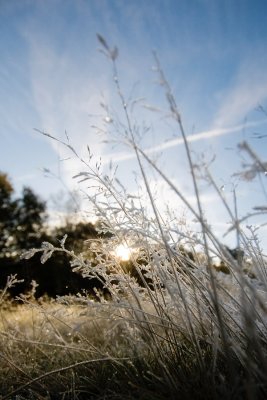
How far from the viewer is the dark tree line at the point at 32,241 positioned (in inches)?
658

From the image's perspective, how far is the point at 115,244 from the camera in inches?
85.5

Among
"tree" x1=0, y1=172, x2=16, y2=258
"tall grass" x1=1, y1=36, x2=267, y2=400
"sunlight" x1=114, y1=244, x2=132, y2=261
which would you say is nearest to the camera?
"tall grass" x1=1, y1=36, x2=267, y2=400

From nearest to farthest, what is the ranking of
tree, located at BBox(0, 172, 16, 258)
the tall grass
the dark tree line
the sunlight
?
the tall grass, the sunlight, the dark tree line, tree, located at BBox(0, 172, 16, 258)

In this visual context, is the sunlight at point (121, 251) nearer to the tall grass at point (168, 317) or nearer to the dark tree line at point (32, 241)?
the tall grass at point (168, 317)

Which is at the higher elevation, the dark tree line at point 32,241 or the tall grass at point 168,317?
the dark tree line at point 32,241

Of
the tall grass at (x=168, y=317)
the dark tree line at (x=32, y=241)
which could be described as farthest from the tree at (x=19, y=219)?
the tall grass at (x=168, y=317)

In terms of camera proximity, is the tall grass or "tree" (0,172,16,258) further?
"tree" (0,172,16,258)

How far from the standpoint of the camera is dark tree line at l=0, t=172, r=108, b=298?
16703 mm

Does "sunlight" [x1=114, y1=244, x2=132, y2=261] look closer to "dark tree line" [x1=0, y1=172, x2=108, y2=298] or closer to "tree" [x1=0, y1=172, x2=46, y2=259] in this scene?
"dark tree line" [x1=0, y1=172, x2=108, y2=298]

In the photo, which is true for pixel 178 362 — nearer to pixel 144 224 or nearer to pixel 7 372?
pixel 144 224

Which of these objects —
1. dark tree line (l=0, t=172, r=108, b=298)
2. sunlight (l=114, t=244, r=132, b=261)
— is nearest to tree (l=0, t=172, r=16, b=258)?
dark tree line (l=0, t=172, r=108, b=298)

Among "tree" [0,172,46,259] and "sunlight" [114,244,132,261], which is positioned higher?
"tree" [0,172,46,259]

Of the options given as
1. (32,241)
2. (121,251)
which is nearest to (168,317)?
(121,251)

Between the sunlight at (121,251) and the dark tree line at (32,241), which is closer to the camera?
the sunlight at (121,251)
